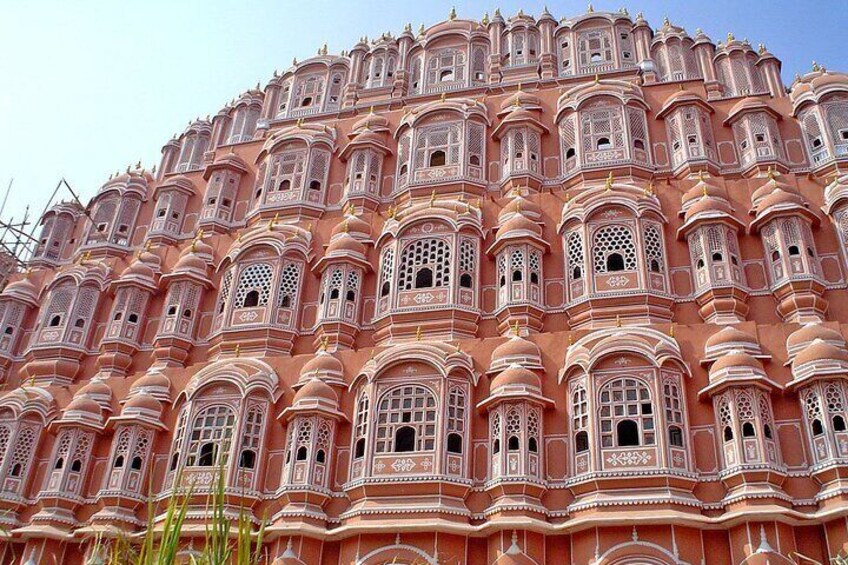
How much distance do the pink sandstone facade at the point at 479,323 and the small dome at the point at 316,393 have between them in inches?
2.8

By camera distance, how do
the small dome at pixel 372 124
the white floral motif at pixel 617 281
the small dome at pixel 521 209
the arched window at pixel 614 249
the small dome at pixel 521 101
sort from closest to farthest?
1. the white floral motif at pixel 617 281
2. the arched window at pixel 614 249
3. the small dome at pixel 521 209
4. the small dome at pixel 521 101
5. the small dome at pixel 372 124

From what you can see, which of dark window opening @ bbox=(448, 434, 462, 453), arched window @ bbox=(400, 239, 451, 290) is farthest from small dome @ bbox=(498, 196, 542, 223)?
dark window opening @ bbox=(448, 434, 462, 453)

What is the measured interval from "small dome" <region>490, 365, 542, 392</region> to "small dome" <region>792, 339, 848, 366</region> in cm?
573

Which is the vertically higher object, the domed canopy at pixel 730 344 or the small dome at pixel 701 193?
the small dome at pixel 701 193

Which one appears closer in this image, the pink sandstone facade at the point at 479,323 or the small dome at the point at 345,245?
the pink sandstone facade at the point at 479,323

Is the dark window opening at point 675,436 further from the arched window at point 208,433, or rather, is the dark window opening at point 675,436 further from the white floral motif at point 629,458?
the arched window at point 208,433

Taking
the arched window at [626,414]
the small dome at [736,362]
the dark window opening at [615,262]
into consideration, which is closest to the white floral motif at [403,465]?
the arched window at [626,414]

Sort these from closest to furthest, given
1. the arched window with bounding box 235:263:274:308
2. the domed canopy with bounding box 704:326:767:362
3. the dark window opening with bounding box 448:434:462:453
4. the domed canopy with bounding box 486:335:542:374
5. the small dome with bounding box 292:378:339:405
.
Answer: the domed canopy with bounding box 704:326:767:362 < the dark window opening with bounding box 448:434:462:453 < the domed canopy with bounding box 486:335:542:374 < the small dome with bounding box 292:378:339:405 < the arched window with bounding box 235:263:274:308

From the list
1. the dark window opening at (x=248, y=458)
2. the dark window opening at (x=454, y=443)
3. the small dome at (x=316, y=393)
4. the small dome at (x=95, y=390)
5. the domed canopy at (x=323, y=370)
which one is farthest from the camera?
the small dome at (x=95, y=390)

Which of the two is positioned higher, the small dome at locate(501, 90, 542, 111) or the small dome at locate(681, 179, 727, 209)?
the small dome at locate(501, 90, 542, 111)

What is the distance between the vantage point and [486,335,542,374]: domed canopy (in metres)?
19.8

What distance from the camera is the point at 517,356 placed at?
19.9 metres

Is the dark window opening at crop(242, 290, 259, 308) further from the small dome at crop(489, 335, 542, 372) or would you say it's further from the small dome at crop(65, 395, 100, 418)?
the small dome at crop(489, 335, 542, 372)

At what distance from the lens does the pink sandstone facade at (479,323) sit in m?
17.8
